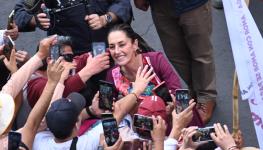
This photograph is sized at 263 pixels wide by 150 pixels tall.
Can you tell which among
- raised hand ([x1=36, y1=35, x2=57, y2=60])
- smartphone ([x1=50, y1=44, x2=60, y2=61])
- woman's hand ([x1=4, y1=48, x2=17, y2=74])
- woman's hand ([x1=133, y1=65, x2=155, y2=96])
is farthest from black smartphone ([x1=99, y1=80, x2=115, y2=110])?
woman's hand ([x1=4, y1=48, x2=17, y2=74])

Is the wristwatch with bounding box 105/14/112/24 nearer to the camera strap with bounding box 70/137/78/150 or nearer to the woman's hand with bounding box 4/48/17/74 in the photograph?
the woman's hand with bounding box 4/48/17/74

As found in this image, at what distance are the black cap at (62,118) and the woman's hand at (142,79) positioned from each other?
55 centimetres

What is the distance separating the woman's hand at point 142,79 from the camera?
3.65 m

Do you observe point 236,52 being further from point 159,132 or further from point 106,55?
point 106,55

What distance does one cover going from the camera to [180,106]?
338cm

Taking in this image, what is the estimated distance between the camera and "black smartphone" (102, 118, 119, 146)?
302 cm

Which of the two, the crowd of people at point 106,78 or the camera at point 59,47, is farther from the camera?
the camera at point 59,47

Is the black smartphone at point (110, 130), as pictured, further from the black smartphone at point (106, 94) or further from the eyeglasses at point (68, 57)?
the eyeglasses at point (68, 57)

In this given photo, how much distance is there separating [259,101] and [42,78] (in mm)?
1725

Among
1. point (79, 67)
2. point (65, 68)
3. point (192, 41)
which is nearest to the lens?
point (65, 68)

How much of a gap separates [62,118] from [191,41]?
1753 millimetres

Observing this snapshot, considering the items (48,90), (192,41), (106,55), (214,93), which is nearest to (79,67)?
(106,55)

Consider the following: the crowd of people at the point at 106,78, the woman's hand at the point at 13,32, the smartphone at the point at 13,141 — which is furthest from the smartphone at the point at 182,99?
the woman's hand at the point at 13,32

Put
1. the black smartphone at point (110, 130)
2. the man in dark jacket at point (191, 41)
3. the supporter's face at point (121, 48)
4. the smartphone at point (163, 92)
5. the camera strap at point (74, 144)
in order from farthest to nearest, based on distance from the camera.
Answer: the man in dark jacket at point (191, 41)
the supporter's face at point (121, 48)
the smartphone at point (163, 92)
the camera strap at point (74, 144)
the black smartphone at point (110, 130)
